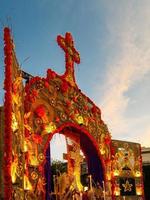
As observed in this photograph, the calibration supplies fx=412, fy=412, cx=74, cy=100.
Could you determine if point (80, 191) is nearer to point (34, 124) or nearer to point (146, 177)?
point (34, 124)

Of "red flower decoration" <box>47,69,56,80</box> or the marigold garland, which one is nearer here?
the marigold garland

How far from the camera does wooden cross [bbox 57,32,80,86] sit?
24.8 metres

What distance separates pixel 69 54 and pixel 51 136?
6.50 meters

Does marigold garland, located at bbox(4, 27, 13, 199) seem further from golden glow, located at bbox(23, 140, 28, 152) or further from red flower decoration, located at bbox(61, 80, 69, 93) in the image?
red flower decoration, located at bbox(61, 80, 69, 93)

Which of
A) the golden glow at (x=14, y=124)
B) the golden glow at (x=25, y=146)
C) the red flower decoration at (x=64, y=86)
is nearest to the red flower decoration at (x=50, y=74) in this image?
the red flower decoration at (x=64, y=86)

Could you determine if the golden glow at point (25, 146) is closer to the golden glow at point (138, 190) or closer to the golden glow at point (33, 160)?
the golden glow at point (33, 160)

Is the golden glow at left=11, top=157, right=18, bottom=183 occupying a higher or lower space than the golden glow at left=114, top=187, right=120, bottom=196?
higher

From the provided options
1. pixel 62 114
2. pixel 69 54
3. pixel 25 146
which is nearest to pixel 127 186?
pixel 62 114


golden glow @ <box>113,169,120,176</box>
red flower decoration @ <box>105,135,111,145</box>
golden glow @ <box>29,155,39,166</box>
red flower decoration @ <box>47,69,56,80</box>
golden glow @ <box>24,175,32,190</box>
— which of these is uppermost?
red flower decoration @ <box>47,69,56,80</box>

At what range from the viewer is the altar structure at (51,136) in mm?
15148

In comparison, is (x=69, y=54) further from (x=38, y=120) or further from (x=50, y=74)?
(x=38, y=120)

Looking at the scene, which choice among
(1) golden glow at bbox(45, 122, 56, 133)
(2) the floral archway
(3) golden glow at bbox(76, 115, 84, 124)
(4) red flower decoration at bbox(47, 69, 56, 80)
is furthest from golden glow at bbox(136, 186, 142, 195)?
(4) red flower decoration at bbox(47, 69, 56, 80)

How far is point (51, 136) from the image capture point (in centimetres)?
2117

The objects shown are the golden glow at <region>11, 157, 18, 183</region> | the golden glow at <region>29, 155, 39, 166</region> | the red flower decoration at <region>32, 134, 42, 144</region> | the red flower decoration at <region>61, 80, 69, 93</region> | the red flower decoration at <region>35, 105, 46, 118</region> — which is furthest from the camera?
the red flower decoration at <region>61, 80, 69, 93</region>
